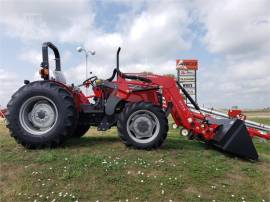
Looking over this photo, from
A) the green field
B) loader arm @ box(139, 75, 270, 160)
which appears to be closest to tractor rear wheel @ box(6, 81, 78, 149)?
the green field

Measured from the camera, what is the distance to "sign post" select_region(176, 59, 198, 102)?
1978 cm

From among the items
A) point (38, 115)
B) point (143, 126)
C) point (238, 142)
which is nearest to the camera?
point (238, 142)

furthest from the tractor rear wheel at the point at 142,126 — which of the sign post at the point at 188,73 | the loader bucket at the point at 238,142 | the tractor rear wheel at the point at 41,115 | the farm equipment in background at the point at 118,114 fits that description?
the sign post at the point at 188,73

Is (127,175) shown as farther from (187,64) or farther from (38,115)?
(187,64)

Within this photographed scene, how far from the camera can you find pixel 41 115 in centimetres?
823

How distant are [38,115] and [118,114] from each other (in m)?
1.92

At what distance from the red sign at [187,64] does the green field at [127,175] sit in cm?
1224

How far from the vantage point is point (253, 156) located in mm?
7965

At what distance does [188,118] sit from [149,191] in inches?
113

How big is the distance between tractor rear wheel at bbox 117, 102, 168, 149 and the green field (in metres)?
0.26

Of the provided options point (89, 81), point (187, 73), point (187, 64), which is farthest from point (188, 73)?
point (89, 81)

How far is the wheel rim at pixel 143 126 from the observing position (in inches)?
316

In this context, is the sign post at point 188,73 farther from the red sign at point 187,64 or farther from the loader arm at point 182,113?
the loader arm at point 182,113

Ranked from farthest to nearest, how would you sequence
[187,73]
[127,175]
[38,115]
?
[187,73] → [38,115] → [127,175]
